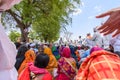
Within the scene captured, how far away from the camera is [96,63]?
389 centimetres

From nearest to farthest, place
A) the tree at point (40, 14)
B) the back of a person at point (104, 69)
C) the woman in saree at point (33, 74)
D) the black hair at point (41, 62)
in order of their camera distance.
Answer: the back of a person at point (104, 69) → the woman in saree at point (33, 74) → the black hair at point (41, 62) → the tree at point (40, 14)

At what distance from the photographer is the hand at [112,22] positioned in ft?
9.22

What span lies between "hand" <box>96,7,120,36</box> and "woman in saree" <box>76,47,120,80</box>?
811 mm

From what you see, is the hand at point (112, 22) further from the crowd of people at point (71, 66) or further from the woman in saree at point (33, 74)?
the woman in saree at point (33, 74)

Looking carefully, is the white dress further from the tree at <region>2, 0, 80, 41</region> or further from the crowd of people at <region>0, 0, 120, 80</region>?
the tree at <region>2, 0, 80, 41</region>

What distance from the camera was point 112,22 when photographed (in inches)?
114

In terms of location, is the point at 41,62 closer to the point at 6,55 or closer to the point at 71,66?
the point at 71,66

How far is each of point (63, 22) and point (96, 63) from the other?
109 feet

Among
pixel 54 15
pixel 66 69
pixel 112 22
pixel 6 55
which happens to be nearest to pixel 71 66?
pixel 66 69

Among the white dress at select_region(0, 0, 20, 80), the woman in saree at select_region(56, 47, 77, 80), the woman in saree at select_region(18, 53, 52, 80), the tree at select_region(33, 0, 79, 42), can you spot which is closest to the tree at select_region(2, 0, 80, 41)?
the tree at select_region(33, 0, 79, 42)

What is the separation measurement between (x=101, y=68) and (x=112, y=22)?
1002 mm

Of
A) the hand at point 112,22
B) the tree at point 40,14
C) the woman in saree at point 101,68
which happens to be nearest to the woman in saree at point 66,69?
the woman in saree at point 101,68

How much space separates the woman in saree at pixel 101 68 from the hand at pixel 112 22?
0.81 m

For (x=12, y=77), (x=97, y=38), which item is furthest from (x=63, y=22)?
(x=12, y=77)
